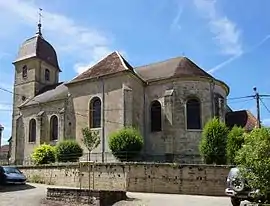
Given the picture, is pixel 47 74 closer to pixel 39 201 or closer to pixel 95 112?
pixel 95 112

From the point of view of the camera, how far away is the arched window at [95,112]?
33.3 meters

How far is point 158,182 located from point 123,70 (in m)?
12.6

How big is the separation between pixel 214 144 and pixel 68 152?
1166cm

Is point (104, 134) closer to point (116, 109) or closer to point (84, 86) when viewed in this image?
point (116, 109)

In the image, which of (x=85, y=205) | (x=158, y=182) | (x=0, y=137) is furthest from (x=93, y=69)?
(x=85, y=205)

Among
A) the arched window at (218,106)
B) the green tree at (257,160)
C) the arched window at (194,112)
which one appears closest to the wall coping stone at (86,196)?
the green tree at (257,160)

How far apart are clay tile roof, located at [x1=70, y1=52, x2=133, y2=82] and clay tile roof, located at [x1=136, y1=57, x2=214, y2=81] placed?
2.39m

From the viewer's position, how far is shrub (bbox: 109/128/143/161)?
2709 centimetres

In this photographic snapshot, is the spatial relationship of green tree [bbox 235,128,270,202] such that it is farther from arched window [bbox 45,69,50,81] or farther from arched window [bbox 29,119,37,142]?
arched window [bbox 45,69,50,81]

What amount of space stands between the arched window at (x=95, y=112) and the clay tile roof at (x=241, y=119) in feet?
39.5

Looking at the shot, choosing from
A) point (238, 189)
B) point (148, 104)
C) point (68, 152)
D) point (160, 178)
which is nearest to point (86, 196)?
point (238, 189)

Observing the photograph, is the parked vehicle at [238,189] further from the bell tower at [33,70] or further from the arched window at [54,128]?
the bell tower at [33,70]

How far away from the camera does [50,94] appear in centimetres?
4212

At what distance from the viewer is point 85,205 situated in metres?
15.3
